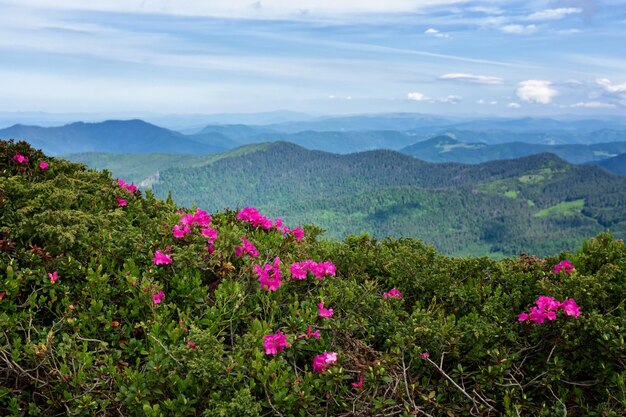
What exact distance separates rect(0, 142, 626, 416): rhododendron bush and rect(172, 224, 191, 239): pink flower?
0.04 feet

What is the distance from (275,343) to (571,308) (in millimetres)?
2436

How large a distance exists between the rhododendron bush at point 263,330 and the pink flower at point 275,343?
0.01 meters

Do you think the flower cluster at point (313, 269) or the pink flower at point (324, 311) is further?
the flower cluster at point (313, 269)

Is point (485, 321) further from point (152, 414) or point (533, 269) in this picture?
point (152, 414)

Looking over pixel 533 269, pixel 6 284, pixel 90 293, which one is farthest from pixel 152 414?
pixel 533 269

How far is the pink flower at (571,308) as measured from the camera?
13.3 ft

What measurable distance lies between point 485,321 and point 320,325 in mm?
1424

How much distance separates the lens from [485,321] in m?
4.27


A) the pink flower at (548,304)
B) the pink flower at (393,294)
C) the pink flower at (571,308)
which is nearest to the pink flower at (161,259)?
the pink flower at (393,294)

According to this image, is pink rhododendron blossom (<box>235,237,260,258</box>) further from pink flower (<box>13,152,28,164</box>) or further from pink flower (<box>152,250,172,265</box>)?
pink flower (<box>13,152,28,164</box>)

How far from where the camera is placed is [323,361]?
3727 millimetres

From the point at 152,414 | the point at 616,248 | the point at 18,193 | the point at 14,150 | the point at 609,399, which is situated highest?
the point at 14,150

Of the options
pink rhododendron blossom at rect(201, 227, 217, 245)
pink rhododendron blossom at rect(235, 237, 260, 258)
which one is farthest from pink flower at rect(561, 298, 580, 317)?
pink rhododendron blossom at rect(201, 227, 217, 245)

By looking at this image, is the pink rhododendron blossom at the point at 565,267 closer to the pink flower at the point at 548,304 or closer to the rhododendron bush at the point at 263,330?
the rhododendron bush at the point at 263,330
